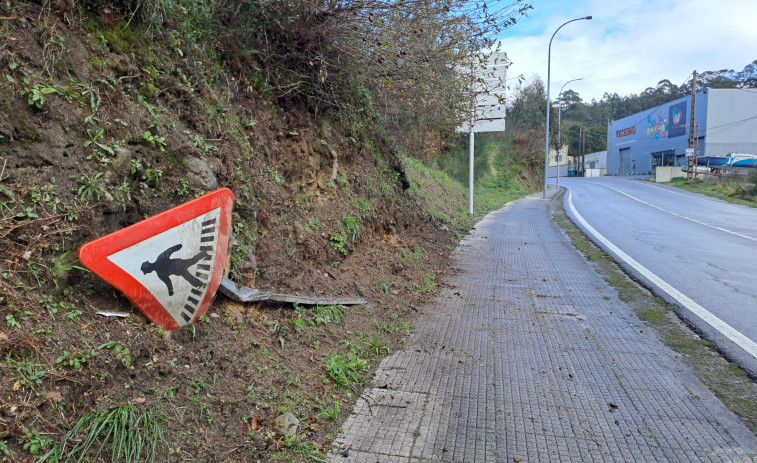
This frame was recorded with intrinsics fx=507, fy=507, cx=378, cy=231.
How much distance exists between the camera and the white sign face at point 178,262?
3.04m

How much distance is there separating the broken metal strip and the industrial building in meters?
46.2

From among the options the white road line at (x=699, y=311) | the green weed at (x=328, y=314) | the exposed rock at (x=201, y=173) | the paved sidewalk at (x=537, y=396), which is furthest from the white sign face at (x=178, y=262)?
the white road line at (x=699, y=311)

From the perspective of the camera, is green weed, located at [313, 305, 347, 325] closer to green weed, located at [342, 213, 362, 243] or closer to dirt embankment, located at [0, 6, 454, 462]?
dirt embankment, located at [0, 6, 454, 462]

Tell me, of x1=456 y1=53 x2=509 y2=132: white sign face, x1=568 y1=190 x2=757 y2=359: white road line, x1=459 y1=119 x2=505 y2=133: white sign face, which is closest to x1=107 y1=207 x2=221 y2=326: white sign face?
x1=568 y1=190 x2=757 y2=359: white road line

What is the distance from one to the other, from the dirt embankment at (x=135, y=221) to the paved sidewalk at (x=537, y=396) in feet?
1.22

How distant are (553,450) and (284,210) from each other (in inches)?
125

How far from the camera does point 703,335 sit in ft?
15.8

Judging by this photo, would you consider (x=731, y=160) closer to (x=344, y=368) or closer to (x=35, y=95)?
(x=344, y=368)

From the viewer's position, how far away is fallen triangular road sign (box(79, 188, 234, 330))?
9.56ft

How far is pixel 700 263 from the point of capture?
27.7 ft

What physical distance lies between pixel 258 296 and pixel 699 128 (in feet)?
197

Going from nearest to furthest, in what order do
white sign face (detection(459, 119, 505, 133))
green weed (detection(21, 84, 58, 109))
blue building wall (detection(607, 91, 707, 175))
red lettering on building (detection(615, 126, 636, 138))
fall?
green weed (detection(21, 84, 58, 109)), white sign face (detection(459, 119, 505, 133)), blue building wall (detection(607, 91, 707, 175)), red lettering on building (detection(615, 126, 636, 138))

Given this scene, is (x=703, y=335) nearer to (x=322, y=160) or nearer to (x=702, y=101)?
(x=322, y=160)

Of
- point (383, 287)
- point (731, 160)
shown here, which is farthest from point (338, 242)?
point (731, 160)
